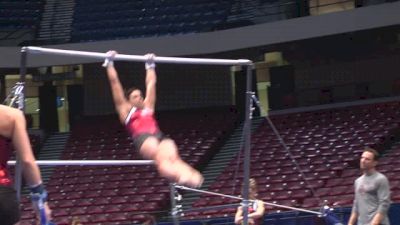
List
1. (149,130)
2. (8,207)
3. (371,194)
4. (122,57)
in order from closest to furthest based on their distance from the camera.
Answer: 1. (8,207)
2. (122,57)
3. (371,194)
4. (149,130)

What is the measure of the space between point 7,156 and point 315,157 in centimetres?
1340

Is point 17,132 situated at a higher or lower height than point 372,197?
higher

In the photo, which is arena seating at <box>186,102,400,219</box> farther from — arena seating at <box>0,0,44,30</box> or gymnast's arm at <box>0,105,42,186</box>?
gymnast's arm at <box>0,105,42,186</box>

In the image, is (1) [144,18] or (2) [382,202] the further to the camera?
(1) [144,18]

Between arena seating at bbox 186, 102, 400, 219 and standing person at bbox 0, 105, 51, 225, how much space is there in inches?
415

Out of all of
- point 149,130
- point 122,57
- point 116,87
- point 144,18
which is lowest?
point 149,130

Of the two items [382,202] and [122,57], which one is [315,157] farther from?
[122,57]

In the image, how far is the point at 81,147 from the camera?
2164 cm

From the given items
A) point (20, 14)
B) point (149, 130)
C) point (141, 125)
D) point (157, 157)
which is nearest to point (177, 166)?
point (157, 157)

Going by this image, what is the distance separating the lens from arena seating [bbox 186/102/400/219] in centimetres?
1609

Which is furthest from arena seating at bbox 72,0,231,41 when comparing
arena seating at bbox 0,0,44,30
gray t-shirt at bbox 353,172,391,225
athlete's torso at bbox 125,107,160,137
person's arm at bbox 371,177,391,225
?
person's arm at bbox 371,177,391,225

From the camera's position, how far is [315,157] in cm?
1783

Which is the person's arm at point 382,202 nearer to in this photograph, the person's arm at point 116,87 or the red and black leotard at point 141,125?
the red and black leotard at point 141,125

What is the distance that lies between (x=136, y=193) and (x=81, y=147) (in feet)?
11.2
